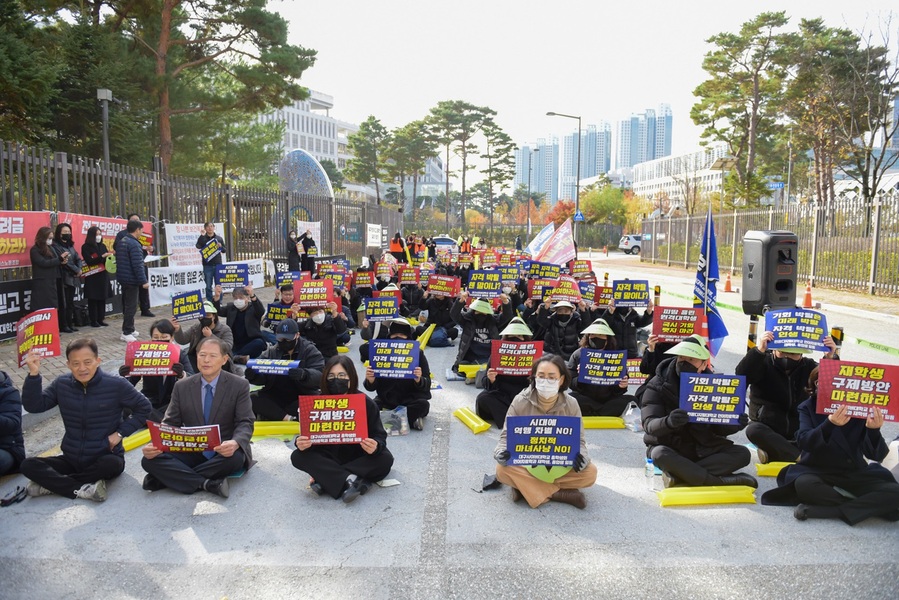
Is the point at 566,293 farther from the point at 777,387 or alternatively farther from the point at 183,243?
the point at 183,243

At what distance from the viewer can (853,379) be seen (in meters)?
5.05

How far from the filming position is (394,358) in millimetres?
7227

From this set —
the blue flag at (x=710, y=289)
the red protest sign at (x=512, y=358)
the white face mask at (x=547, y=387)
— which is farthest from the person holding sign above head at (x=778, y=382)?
the blue flag at (x=710, y=289)

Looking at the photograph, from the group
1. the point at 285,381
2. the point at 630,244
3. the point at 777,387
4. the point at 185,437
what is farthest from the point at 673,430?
the point at 630,244

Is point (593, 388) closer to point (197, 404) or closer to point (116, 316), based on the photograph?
point (197, 404)

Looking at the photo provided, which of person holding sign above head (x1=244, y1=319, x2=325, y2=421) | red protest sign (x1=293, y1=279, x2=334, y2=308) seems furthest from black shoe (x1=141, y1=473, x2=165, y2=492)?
red protest sign (x1=293, y1=279, x2=334, y2=308)

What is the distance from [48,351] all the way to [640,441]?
18.8 feet

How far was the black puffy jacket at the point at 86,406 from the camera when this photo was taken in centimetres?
554

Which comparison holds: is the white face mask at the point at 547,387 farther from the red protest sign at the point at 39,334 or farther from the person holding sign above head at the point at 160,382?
the red protest sign at the point at 39,334

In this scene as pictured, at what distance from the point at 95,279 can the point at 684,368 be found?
435 inches

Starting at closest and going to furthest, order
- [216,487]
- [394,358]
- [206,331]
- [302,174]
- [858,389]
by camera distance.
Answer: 1. [858,389]
2. [216,487]
3. [394,358]
4. [206,331]
5. [302,174]

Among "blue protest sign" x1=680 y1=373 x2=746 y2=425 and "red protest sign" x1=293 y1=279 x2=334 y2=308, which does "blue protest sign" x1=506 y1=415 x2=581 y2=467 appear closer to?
"blue protest sign" x1=680 y1=373 x2=746 y2=425

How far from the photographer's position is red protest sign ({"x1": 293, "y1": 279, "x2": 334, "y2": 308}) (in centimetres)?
1022

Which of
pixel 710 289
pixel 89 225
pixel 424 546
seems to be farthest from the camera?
pixel 89 225
